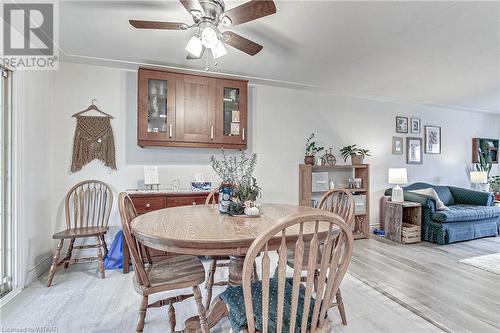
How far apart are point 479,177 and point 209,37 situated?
6.04 m

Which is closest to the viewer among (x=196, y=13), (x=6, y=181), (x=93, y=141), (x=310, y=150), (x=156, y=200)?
(x=196, y=13)

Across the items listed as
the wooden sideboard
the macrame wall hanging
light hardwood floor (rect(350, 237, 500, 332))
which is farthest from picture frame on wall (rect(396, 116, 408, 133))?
the macrame wall hanging

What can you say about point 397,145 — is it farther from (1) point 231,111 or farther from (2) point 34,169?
(2) point 34,169

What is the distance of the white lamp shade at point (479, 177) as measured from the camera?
5047mm

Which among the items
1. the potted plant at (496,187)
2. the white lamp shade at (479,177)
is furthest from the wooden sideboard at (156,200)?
the potted plant at (496,187)

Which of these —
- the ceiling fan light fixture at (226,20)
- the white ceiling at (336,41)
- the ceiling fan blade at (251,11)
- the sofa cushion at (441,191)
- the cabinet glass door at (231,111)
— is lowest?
the sofa cushion at (441,191)

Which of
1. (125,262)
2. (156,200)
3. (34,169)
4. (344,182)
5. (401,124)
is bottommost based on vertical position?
(125,262)

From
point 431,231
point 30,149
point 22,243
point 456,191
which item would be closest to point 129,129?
point 30,149

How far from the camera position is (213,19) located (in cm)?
172

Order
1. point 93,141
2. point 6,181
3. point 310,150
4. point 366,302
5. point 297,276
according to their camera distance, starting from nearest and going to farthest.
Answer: point 297,276 → point 366,302 → point 6,181 → point 93,141 → point 310,150

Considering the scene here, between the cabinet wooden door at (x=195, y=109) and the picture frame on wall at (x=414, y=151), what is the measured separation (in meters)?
3.84

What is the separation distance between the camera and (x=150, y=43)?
8.34 ft

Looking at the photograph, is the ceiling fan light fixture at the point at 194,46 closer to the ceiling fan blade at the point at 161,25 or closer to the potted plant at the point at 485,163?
the ceiling fan blade at the point at 161,25

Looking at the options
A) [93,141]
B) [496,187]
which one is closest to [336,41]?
[93,141]
